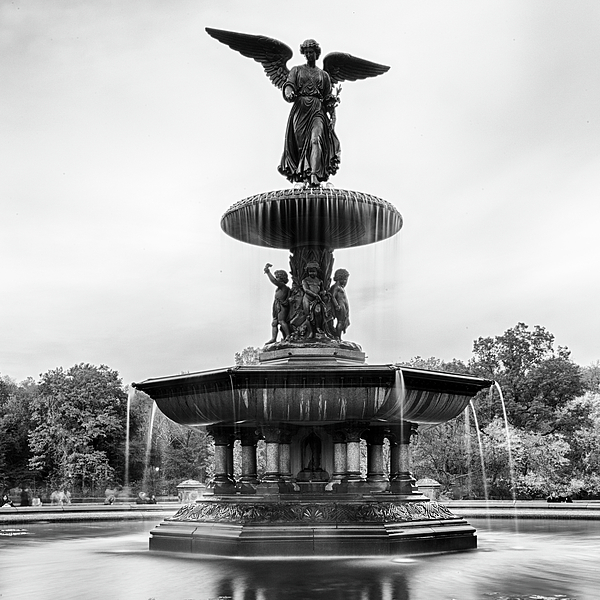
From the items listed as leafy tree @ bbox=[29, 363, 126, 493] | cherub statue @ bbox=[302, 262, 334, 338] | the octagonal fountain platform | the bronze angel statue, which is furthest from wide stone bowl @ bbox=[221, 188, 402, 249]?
leafy tree @ bbox=[29, 363, 126, 493]

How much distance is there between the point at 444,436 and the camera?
1738 inches

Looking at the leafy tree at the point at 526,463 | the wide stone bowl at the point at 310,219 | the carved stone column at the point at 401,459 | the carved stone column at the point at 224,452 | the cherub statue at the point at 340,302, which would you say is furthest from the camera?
the leafy tree at the point at 526,463

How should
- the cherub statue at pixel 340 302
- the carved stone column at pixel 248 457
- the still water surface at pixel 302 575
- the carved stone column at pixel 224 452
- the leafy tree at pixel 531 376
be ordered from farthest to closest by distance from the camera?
the leafy tree at pixel 531 376, the cherub statue at pixel 340 302, the carved stone column at pixel 224 452, the carved stone column at pixel 248 457, the still water surface at pixel 302 575

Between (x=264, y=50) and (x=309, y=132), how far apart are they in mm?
1761

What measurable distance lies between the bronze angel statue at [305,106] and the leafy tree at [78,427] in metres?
37.4

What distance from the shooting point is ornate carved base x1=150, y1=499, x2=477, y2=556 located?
35.3ft

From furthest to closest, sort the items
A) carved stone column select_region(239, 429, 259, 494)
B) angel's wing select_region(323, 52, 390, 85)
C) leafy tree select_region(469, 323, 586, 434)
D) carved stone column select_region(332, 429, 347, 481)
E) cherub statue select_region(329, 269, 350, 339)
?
leafy tree select_region(469, 323, 586, 434), angel's wing select_region(323, 52, 390, 85), cherub statue select_region(329, 269, 350, 339), carved stone column select_region(239, 429, 259, 494), carved stone column select_region(332, 429, 347, 481)

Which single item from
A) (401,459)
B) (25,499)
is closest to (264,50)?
(401,459)

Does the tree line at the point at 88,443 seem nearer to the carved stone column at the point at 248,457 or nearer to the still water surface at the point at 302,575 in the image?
the carved stone column at the point at 248,457

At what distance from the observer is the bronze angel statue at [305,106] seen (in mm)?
14930

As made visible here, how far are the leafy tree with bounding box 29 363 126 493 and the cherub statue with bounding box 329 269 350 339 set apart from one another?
37.5 metres

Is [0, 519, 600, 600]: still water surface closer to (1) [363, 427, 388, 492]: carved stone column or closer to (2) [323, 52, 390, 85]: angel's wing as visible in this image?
(1) [363, 427, 388, 492]: carved stone column

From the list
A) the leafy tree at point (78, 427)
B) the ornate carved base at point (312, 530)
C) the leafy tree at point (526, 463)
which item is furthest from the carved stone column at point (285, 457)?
the leafy tree at point (78, 427)

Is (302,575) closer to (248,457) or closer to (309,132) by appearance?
(248,457)
